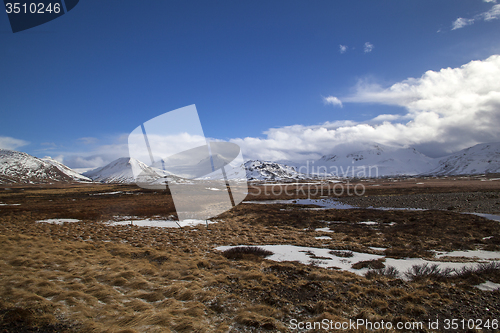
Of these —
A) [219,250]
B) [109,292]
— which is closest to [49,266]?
[109,292]

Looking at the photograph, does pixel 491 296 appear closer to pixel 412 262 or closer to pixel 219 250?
pixel 412 262

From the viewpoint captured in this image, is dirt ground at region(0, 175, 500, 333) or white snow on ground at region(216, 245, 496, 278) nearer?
dirt ground at region(0, 175, 500, 333)

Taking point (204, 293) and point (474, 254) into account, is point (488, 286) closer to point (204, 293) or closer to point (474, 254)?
point (474, 254)

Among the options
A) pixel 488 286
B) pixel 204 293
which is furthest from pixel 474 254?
pixel 204 293

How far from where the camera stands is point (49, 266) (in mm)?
9039

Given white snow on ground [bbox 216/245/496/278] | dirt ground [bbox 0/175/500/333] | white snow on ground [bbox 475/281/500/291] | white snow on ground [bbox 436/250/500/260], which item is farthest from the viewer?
white snow on ground [bbox 436/250/500/260]

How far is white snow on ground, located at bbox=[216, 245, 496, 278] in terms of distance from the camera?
979 cm

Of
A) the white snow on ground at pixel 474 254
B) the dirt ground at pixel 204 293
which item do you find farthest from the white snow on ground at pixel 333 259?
the white snow on ground at pixel 474 254

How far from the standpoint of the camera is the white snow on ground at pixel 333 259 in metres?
9.79

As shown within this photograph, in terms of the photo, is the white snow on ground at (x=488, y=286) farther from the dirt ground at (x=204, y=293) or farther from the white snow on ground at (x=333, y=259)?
the white snow on ground at (x=333, y=259)

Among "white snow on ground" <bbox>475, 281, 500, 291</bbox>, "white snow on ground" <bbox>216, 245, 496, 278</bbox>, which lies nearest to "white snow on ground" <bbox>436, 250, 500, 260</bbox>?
"white snow on ground" <bbox>216, 245, 496, 278</bbox>

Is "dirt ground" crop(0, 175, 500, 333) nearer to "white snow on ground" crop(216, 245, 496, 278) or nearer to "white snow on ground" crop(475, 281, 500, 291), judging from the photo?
"white snow on ground" crop(475, 281, 500, 291)

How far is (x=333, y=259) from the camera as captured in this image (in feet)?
36.8

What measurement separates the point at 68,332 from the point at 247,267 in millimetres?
6362
